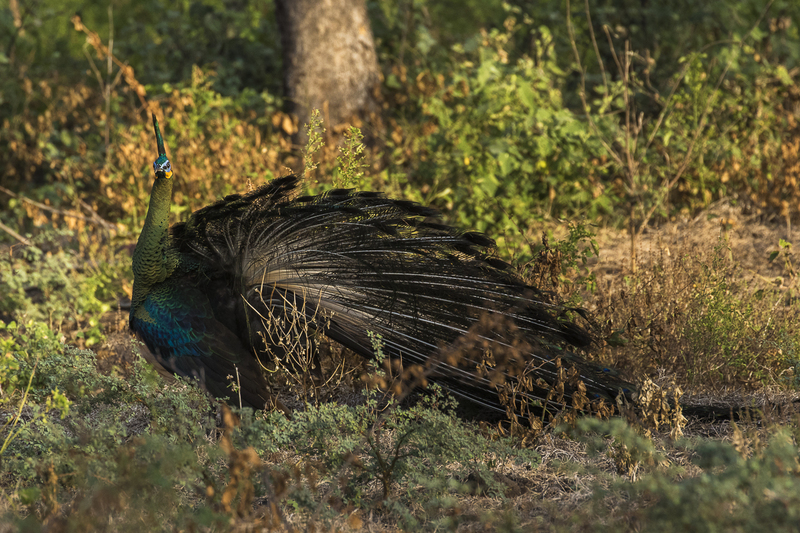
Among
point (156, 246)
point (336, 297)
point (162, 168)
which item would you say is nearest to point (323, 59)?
point (162, 168)

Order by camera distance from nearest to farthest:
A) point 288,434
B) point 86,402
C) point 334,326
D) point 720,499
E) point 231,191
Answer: point 720,499 < point 288,434 < point 86,402 < point 334,326 < point 231,191

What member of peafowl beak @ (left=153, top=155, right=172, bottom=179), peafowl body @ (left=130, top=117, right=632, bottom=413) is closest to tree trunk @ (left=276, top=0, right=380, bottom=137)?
peafowl beak @ (left=153, top=155, right=172, bottom=179)

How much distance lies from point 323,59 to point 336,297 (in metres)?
4.60

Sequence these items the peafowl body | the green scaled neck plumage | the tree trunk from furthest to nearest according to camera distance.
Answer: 1. the tree trunk
2. the green scaled neck plumage
3. the peafowl body

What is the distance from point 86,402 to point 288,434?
1.04 meters

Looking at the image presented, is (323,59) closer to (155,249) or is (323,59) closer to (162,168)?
(162,168)

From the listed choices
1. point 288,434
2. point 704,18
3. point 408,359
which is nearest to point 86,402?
point 288,434

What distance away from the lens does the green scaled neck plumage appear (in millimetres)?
3984

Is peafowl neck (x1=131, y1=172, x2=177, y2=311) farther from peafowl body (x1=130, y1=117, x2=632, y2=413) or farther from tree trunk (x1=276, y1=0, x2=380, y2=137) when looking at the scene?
tree trunk (x1=276, y1=0, x2=380, y2=137)

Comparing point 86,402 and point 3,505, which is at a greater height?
point 86,402

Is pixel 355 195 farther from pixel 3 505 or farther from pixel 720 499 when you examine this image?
pixel 720 499

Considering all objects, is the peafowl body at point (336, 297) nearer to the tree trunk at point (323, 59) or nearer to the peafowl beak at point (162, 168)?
the peafowl beak at point (162, 168)

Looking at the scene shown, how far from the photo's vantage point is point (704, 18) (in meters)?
8.02

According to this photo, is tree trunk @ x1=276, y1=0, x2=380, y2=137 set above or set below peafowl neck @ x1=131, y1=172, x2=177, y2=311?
above
